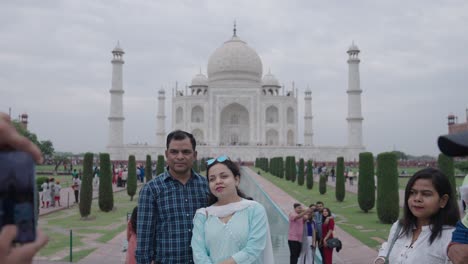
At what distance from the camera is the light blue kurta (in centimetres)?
182

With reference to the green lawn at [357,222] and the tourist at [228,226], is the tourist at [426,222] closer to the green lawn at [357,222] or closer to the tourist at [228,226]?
the tourist at [228,226]

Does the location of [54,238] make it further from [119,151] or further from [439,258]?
[119,151]

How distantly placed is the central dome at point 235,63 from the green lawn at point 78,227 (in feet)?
93.5

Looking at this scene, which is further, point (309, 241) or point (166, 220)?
point (309, 241)

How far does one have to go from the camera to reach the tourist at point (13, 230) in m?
0.70

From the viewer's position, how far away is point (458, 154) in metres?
1.07

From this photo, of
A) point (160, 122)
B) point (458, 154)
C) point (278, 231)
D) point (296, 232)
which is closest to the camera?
point (458, 154)

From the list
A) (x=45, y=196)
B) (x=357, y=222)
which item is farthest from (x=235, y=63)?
(x=357, y=222)

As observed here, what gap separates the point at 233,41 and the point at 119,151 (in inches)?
565

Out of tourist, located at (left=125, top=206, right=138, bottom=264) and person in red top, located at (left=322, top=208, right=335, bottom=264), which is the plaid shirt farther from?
person in red top, located at (left=322, top=208, right=335, bottom=264)

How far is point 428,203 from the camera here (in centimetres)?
165

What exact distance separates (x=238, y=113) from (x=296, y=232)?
3409cm

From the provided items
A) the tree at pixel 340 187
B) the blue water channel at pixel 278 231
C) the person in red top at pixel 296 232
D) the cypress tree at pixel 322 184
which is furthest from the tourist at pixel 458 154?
the cypress tree at pixel 322 184

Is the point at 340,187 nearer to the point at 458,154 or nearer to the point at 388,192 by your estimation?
the point at 388,192
